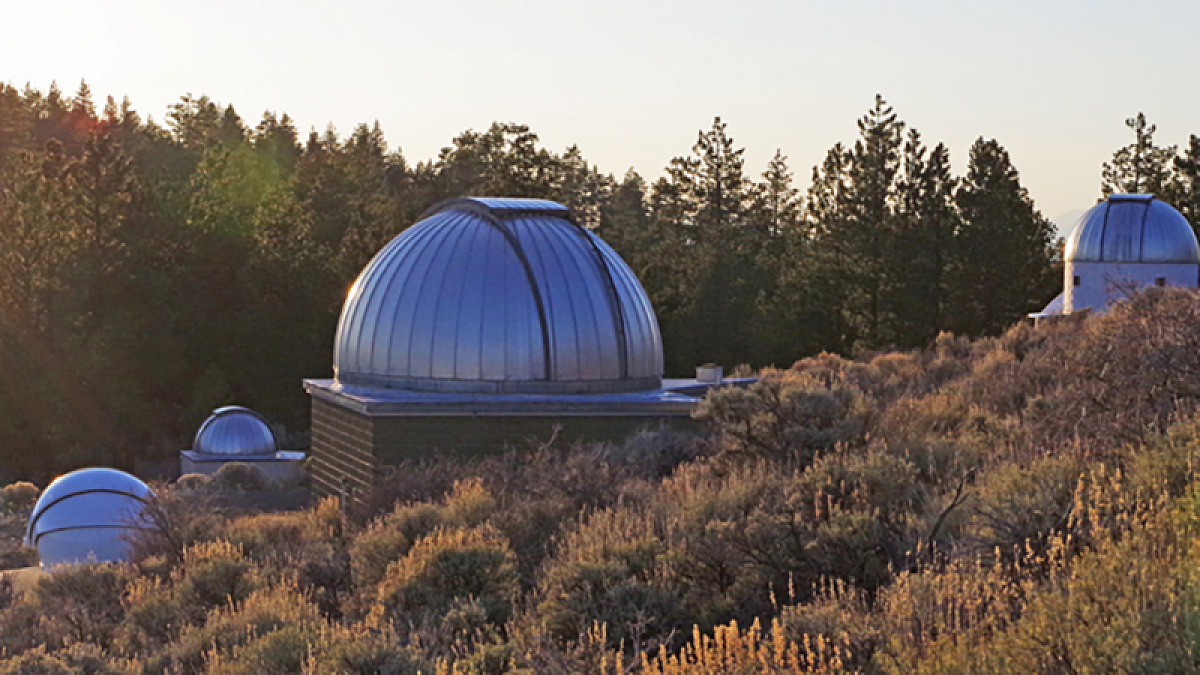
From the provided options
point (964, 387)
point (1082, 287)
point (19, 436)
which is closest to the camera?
point (964, 387)

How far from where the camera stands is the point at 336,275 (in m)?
51.5

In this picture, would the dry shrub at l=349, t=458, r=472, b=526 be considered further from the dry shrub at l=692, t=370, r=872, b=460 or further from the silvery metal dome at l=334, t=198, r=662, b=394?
the dry shrub at l=692, t=370, r=872, b=460

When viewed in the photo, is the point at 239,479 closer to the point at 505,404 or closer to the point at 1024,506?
the point at 505,404

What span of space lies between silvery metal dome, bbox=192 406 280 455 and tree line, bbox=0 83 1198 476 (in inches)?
390

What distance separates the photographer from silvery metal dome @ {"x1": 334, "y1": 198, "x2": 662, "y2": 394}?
19.9 meters

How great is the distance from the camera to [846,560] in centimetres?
912

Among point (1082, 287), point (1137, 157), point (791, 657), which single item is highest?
point (1137, 157)

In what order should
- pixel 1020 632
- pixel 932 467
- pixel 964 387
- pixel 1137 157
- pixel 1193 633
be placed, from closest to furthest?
pixel 1193 633
pixel 1020 632
pixel 932 467
pixel 964 387
pixel 1137 157

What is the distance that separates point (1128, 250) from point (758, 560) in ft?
107

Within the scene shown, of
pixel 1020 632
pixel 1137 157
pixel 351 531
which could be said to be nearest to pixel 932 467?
pixel 1020 632

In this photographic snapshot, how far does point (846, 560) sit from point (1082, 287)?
32.3 metres

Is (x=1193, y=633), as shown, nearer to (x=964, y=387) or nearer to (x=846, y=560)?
(x=846, y=560)

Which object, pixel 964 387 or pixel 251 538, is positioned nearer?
pixel 251 538

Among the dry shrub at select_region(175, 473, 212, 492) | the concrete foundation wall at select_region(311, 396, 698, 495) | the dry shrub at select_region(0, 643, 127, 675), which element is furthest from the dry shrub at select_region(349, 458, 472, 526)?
the dry shrub at select_region(175, 473, 212, 492)
